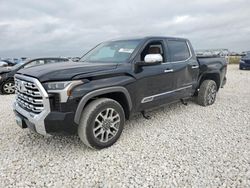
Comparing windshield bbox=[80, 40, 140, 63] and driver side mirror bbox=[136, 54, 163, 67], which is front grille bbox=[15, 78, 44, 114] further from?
driver side mirror bbox=[136, 54, 163, 67]

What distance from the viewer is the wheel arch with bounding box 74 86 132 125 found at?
9.63 ft

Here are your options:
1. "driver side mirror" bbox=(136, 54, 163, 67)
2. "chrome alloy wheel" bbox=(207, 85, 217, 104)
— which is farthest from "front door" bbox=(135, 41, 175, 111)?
"chrome alloy wheel" bbox=(207, 85, 217, 104)

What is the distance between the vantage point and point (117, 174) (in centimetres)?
267

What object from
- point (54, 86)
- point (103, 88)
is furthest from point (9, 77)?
point (103, 88)

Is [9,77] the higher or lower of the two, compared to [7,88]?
higher

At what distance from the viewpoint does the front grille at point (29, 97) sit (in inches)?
113

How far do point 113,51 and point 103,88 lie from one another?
50.3 inches

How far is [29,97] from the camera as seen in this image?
10.0 ft

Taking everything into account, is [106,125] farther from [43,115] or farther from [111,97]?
[43,115]

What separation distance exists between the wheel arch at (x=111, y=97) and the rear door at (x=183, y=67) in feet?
4.63

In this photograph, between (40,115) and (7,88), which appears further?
(7,88)

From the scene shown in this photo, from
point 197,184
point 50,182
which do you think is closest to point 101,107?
point 50,182

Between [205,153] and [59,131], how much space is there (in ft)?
7.08

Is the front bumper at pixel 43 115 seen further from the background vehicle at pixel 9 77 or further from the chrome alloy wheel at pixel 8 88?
the chrome alloy wheel at pixel 8 88
